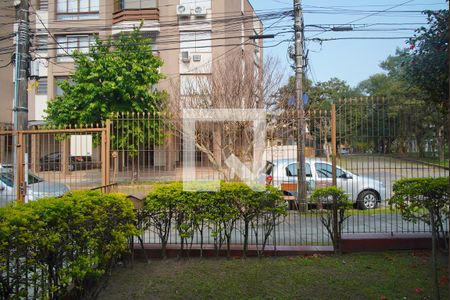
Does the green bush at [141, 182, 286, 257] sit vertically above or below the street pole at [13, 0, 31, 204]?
below

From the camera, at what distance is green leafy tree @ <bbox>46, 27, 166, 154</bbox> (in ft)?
52.0

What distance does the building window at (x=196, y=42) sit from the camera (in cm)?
1981

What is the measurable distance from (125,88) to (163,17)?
23.4ft

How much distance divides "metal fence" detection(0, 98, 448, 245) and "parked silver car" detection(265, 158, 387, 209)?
3 centimetres

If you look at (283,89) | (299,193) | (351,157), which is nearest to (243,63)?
(283,89)

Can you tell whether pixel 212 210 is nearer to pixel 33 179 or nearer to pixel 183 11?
pixel 33 179

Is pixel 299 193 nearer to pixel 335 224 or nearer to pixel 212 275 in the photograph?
pixel 335 224

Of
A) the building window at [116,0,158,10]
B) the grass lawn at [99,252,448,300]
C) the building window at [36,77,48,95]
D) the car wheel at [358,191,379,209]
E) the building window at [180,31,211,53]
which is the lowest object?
the grass lawn at [99,252,448,300]

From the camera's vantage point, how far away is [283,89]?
14188mm

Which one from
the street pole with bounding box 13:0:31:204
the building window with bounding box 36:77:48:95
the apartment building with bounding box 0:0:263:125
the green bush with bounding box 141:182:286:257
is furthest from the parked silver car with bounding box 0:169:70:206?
the building window with bounding box 36:77:48:95

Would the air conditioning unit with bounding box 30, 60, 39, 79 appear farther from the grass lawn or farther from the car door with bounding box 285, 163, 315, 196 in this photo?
the car door with bounding box 285, 163, 315, 196

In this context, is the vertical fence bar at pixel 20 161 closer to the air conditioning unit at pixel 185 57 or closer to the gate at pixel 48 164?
the gate at pixel 48 164

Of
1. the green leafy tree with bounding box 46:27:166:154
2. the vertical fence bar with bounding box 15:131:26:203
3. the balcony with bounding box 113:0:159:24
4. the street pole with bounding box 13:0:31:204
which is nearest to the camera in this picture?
the vertical fence bar with bounding box 15:131:26:203

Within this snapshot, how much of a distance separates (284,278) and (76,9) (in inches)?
880
